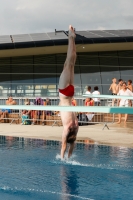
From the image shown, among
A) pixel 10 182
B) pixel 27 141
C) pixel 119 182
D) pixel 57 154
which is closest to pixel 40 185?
pixel 10 182

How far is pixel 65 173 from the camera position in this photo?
25.8 ft

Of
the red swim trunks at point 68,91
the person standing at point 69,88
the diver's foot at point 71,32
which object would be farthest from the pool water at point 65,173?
the diver's foot at point 71,32

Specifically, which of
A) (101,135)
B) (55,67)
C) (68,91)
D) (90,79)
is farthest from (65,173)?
(55,67)

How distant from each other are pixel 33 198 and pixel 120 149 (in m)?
5.78

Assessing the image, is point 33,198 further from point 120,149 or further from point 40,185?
point 120,149

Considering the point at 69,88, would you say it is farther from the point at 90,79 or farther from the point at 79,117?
the point at 90,79

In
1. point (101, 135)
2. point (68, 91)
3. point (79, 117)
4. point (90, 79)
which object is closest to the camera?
point (68, 91)

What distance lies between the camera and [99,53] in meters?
28.2

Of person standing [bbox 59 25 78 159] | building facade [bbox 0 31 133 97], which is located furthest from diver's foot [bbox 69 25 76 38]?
building facade [bbox 0 31 133 97]

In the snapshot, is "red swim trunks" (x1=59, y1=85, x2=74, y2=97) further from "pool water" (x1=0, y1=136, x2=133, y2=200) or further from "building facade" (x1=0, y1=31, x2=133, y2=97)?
"building facade" (x1=0, y1=31, x2=133, y2=97)

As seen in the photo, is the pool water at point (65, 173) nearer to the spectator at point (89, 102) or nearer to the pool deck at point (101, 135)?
the pool deck at point (101, 135)

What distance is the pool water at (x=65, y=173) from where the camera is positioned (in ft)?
20.9

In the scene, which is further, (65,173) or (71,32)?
(65,173)

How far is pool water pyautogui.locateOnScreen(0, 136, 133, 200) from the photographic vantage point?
6.37 m
